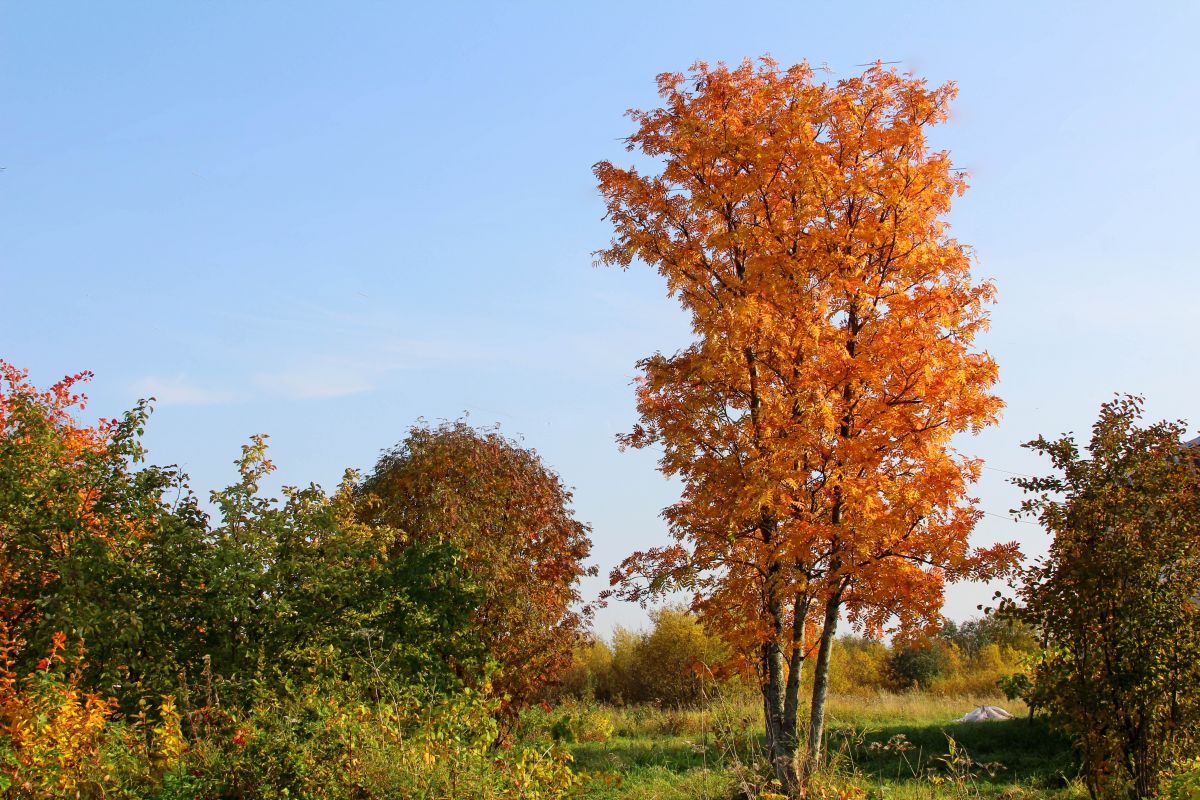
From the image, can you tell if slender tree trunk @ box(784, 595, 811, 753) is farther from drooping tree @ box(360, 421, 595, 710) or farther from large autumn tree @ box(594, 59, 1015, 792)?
drooping tree @ box(360, 421, 595, 710)

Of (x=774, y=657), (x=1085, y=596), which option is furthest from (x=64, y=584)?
(x=1085, y=596)

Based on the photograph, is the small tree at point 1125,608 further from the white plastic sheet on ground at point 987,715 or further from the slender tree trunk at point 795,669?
the white plastic sheet on ground at point 987,715

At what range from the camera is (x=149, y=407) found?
38.3 ft

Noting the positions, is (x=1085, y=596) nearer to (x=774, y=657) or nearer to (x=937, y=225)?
(x=774, y=657)

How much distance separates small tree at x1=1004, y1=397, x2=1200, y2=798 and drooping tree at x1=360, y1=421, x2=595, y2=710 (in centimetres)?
779

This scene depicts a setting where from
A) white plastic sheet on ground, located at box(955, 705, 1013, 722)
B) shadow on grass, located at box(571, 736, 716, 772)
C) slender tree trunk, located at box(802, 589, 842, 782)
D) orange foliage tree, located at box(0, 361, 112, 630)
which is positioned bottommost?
shadow on grass, located at box(571, 736, 716, 772)

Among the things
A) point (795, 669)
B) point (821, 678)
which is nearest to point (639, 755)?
point (795, 669)

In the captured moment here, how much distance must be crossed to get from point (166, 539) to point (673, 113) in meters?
7.69

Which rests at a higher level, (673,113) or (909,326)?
(673,113)

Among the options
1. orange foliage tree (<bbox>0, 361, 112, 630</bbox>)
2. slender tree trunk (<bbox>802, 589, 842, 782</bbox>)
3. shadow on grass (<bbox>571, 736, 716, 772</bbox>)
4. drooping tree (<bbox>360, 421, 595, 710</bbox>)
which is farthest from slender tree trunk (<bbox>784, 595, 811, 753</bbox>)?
orange foliage tree (<bbox>0, 361, 112, 630</bbox>)

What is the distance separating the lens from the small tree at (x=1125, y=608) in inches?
338

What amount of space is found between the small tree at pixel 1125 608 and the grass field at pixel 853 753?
1.00m

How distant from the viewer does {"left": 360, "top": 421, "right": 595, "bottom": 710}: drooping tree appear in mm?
15453

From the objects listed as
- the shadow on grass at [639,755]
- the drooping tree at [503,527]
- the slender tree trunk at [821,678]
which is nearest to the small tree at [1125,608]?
the slender tree trunk at [821,678]
